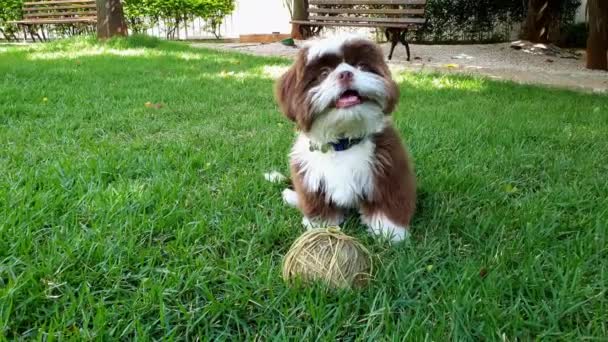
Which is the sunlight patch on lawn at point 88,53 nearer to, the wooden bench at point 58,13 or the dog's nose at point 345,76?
the wooden bench at point 58,13

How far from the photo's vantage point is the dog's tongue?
2.34 metres

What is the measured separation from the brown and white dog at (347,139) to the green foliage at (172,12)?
17594mm

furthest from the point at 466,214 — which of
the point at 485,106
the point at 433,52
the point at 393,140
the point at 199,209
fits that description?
the point at 433,52

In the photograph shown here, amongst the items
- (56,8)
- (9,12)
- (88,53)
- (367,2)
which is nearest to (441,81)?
(367,2)

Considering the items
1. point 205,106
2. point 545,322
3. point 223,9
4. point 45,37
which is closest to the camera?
point 545,322

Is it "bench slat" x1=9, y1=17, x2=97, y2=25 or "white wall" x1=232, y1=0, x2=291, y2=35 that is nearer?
"bench slat" x1=9, y1=17, x2=97, y2=25

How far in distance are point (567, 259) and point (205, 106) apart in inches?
166

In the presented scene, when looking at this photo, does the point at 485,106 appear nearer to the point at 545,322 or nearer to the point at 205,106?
the point at 205,106

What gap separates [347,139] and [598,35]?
29.0ft

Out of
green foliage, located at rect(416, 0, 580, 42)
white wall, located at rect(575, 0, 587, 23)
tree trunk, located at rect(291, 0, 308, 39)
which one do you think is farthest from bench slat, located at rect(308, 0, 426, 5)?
white wall, located at rect(575, 0, 587, 23)

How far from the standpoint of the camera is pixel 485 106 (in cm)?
580

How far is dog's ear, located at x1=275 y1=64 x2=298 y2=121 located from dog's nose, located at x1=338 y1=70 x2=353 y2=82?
0.94 feet

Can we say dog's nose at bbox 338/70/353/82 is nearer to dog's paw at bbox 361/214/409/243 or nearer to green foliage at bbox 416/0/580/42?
dog's paw at bbox 361/214/409/243

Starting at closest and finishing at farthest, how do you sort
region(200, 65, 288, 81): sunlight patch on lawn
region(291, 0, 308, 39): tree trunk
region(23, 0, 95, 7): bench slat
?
region(200, 65, 288, 81): sunlight patch on lawn, region(291, 0, 308, 39): tree trunk, region(23, 0, 95, 7): bench slat
